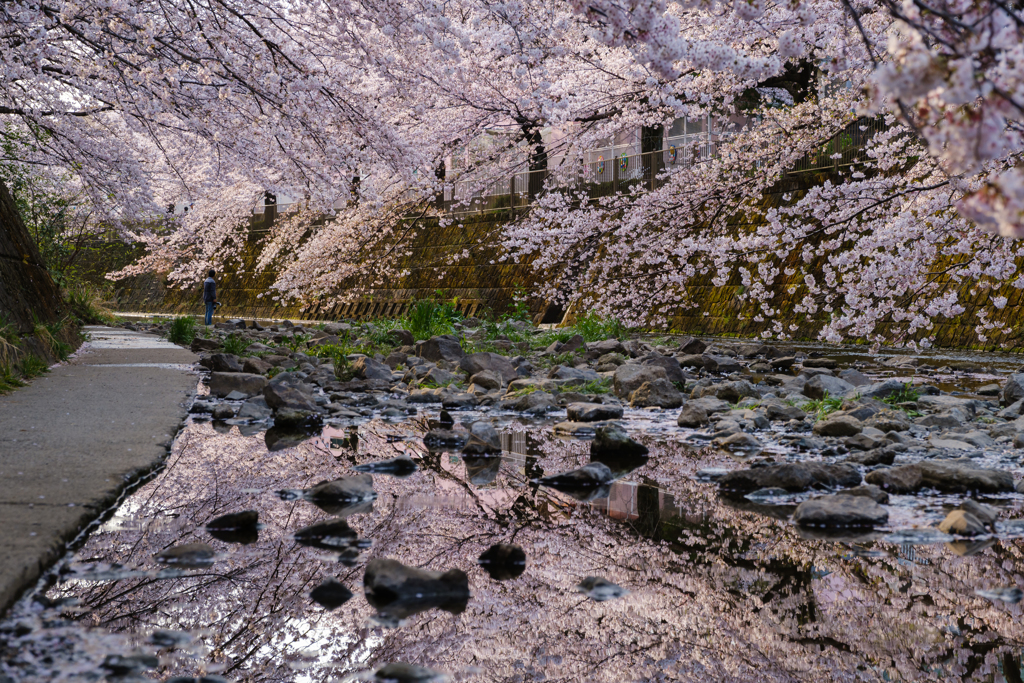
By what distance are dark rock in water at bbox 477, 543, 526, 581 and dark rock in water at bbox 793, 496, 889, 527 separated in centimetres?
118

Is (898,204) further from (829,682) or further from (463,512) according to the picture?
(829,682)

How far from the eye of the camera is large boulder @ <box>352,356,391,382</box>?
729cm

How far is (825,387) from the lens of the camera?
646cm

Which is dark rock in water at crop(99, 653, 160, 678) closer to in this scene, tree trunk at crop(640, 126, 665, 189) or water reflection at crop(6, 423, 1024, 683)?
water reflection at crop(6, 423, 1024, 683)

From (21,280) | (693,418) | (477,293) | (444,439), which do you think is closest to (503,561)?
(444,439)

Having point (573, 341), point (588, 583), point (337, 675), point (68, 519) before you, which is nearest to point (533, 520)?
point (588, 583)

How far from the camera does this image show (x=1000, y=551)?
250 centimetres

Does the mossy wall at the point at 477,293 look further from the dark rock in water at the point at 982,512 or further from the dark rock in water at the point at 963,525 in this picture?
the dark rock in water at the point at 963,525

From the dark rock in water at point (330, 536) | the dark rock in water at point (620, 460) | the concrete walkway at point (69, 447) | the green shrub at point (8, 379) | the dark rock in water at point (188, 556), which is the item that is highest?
the green shrub at point (8, 379)

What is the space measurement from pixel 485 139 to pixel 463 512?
1929cm

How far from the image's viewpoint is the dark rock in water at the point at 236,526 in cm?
252

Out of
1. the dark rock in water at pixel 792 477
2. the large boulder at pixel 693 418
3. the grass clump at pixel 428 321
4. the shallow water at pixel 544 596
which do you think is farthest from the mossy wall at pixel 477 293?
the shallow water at pixel 544 596

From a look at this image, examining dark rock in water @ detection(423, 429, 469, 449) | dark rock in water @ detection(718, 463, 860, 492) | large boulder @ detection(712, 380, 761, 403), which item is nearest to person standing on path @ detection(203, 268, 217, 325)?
large boulder @ detection(712, 380, 761, 403)

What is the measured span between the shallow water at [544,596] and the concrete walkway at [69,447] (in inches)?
3.8
